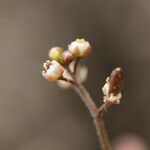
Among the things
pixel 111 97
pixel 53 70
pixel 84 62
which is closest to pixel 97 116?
pixel 111 97

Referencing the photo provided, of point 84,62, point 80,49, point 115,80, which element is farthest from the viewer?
point 84,62

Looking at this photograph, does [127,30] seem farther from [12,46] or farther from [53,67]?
[53,67]

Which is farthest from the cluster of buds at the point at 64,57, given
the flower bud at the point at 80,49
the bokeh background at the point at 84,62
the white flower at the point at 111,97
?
the bokeh background at the point at 84,62

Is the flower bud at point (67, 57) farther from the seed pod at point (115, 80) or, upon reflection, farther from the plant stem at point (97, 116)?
the seed pod at point (115, 80)

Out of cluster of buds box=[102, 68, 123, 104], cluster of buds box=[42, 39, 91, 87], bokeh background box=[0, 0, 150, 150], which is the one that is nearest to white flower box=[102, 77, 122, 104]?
cluster of buds box=[102, 68, 123, 104]

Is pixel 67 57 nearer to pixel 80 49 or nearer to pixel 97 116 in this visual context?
pixel 80 49

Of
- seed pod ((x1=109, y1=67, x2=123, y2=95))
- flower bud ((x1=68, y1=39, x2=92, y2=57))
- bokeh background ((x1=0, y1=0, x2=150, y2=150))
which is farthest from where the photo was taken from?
bokeh background ((x1=0, y1=0, x2=150, y2=150))

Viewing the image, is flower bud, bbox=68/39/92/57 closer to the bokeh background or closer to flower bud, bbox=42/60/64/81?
flower bud, bbox=42/60/64/81
